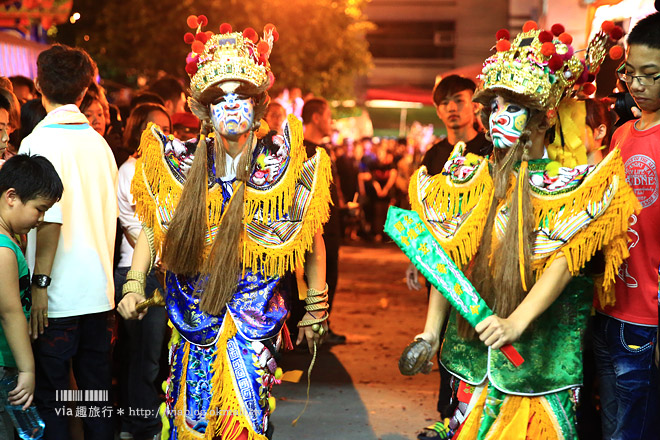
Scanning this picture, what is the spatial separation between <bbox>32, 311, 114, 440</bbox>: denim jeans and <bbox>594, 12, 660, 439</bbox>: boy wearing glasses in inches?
102

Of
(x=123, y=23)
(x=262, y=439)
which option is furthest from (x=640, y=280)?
(x=123, y=23)

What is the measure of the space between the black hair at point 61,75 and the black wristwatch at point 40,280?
0.95 metres

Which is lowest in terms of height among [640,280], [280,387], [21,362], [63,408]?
[280,387]

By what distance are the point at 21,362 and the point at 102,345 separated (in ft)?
2.67

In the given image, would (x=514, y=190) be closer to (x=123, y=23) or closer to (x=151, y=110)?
(x=151, y=110)

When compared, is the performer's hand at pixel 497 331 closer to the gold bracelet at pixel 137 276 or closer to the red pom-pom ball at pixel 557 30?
the red pom-pom ball at pixel 557 30

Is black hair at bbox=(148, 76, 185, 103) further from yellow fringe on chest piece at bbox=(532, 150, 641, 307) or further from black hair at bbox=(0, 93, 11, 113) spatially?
yellow fringe on chest piece at bbox=(532, 150, 641, 307)

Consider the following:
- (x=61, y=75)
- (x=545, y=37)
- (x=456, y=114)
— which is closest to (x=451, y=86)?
(x=456, y=114)

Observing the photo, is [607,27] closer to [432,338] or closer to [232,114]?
[432,338]

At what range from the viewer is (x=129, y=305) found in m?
3.80

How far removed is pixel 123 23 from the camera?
14.9m

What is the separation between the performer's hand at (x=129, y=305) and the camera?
3.80 m

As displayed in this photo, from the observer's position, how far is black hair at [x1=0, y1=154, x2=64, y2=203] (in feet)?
12.3

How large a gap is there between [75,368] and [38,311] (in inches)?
20.7
